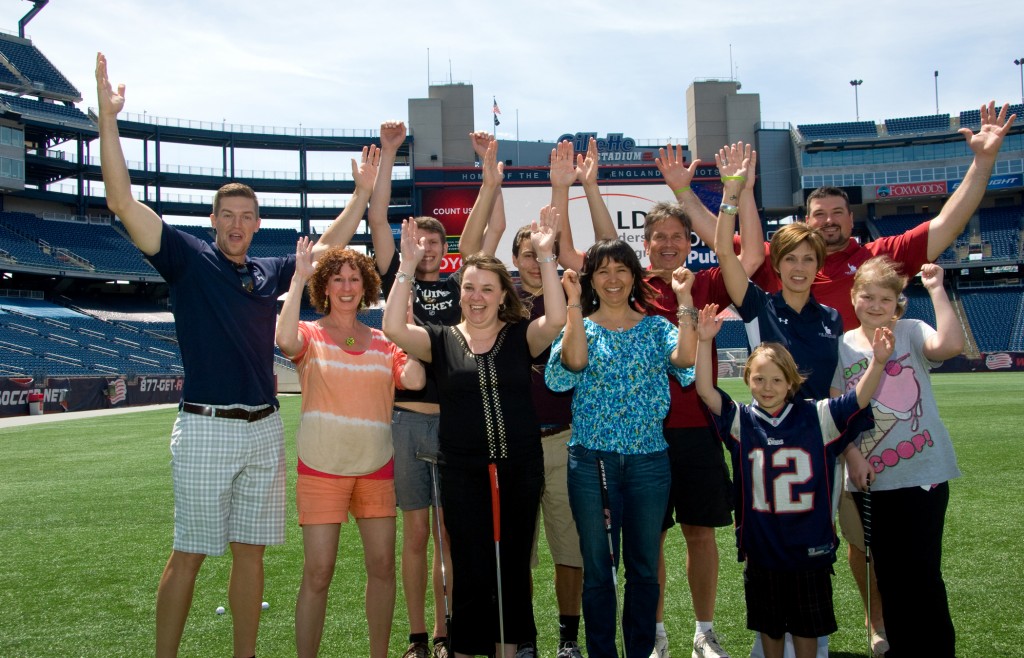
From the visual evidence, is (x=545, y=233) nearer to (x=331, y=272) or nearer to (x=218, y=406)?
(x=331, y=272)

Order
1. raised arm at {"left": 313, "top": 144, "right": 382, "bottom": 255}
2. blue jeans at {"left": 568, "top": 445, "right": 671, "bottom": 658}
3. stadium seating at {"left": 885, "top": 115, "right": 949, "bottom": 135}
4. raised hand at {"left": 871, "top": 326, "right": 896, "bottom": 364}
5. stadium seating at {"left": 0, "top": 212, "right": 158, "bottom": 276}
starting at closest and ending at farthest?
raised hand at {"left": 871, "top": 326, "right": 896, "bottom": 364}
blue jeans at {"left": 568, "top": 445, "right": 671, "bottom": 658}
raised arm at {"left": 313, "top": 144, "right": 382, "bottom": 255}
stadium seating at {"left": 0, "top": 212, "right": 158, "bottom": 276}
stadium seating at {"left": 885, "top": 115, "right": 949, "bottom": 135}

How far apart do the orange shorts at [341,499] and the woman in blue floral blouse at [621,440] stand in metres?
0.93

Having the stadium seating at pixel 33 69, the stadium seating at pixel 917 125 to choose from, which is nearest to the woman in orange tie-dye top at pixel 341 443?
the stadium seating at pixel 33 69

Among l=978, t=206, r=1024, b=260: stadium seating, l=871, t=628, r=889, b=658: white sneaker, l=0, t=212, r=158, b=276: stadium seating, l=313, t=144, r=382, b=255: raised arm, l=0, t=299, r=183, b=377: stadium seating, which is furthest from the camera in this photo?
l=978, t=206, r=1024, b=260: stadium seating

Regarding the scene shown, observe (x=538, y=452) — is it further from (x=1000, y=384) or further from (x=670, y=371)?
(x=1000, y=384)

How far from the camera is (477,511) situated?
363 centimetres

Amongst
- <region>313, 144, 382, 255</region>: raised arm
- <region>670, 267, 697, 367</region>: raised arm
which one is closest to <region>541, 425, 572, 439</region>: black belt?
<region>670, 267, 697, 367</region>: raised arm

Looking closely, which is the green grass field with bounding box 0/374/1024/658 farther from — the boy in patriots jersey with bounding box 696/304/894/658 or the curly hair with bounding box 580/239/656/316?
the curly hair with bounding box 580/239/656/316

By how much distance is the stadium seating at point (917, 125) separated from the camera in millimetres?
53594

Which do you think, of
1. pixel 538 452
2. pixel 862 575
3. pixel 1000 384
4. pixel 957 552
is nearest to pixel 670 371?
pixel 538 452

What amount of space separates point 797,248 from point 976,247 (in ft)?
175

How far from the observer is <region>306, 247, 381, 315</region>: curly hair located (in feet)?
13.5

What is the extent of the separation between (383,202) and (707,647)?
3123mm

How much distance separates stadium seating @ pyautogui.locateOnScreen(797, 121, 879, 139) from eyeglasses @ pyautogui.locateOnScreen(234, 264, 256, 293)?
55128 millimetres
